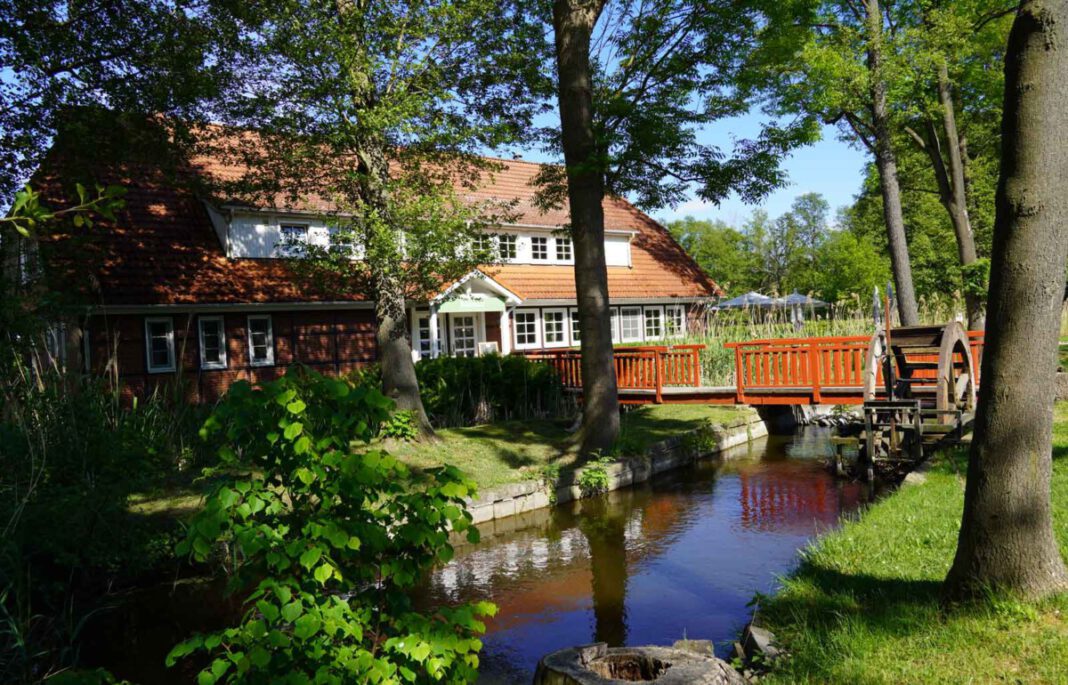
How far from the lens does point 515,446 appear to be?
12.8 meters

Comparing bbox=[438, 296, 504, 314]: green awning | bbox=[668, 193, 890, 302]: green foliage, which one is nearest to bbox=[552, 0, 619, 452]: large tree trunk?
bbox=[438, 296, 504, 314]: green awning

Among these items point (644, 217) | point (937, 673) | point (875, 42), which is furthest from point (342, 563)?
point (644, 217)

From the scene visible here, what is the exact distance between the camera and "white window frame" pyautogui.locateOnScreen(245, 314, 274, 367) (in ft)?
59.5

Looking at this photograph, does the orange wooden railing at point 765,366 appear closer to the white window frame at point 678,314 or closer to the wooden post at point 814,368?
the wooden post at point 814,368

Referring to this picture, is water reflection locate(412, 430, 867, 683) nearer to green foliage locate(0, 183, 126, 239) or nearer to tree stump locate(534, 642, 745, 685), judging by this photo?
tree stump locate(534, 642, 745, 685)

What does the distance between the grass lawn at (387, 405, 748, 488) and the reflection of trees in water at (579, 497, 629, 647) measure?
102 cm

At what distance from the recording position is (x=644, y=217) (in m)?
30.0

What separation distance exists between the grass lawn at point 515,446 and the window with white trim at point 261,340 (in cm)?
675

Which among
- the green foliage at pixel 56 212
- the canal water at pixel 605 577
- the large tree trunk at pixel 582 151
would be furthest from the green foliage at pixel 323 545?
the large tree trunk at pixel 582 151

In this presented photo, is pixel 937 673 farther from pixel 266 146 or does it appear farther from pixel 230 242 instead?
pixel 230 242

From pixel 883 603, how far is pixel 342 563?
11.2ft

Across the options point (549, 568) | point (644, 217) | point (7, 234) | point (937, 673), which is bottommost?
point (549, 568)

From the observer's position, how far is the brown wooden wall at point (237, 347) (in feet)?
53.6

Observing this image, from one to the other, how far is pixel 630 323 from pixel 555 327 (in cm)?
329
